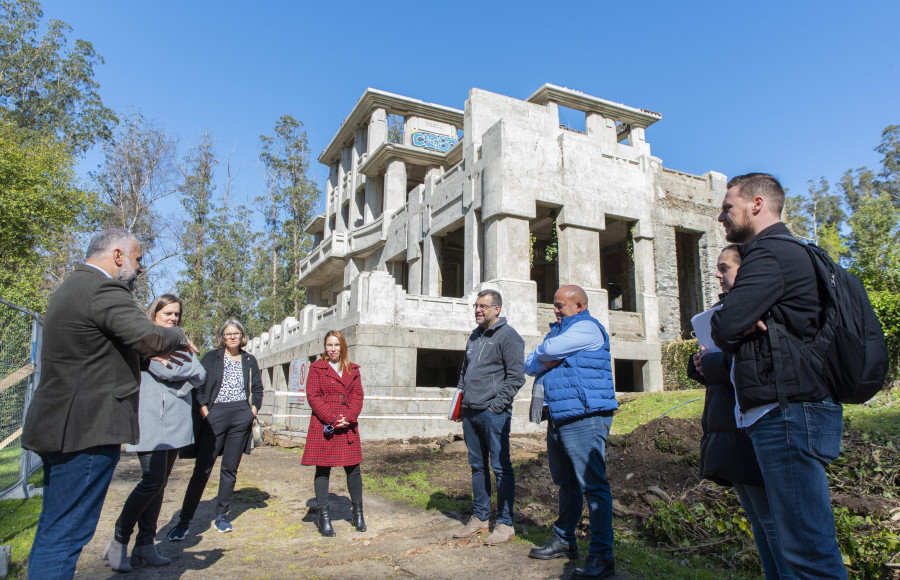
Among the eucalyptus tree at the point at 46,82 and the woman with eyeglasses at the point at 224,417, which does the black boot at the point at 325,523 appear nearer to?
the woman with eyeglasses at the point at 224,417

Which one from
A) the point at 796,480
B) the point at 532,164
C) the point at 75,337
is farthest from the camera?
the point at 532,164

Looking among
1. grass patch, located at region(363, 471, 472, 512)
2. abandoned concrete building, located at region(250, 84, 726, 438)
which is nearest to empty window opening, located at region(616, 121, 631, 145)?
abandoned concrete building, located at region(250, 84, 726, 438)

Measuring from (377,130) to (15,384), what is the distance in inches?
949

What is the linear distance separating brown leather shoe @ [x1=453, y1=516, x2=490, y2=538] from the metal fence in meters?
4.90

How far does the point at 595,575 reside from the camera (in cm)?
374

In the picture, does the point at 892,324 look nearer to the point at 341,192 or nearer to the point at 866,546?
the point at 866,546

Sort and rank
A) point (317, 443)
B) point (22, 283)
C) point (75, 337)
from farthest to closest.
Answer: point (22, 283) → point (317, 443) → point (75, 337)

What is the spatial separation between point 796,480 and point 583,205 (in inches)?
648

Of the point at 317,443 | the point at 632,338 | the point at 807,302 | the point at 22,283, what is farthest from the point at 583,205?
the point at 22,283

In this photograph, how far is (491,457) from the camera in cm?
491

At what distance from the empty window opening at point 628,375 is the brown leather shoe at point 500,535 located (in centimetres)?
1485

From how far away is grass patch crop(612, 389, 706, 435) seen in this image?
12.2 m

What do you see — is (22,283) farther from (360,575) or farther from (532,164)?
(360,575)

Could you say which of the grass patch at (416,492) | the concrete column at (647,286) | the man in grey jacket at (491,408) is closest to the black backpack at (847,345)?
Answer: the man in grey jacket at (491,408)
